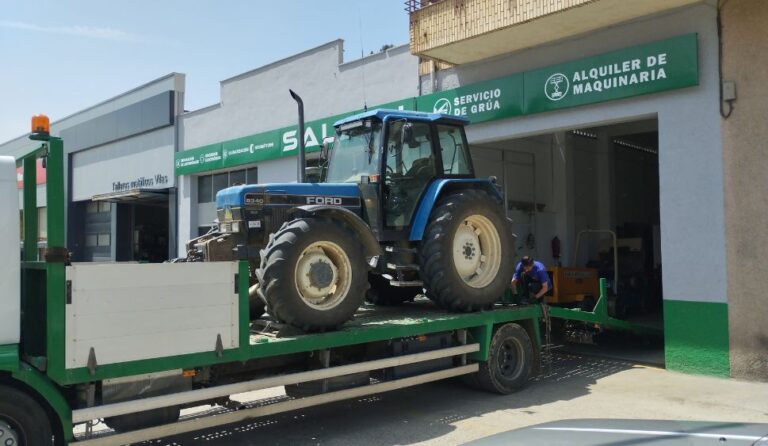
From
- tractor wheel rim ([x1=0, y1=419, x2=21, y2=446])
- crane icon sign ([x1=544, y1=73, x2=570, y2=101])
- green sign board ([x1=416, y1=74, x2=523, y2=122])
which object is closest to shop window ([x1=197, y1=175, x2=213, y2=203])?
green sign board ([x1=416, y1=74, x2=523, y2=122])

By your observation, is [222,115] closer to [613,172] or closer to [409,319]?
[613,172]

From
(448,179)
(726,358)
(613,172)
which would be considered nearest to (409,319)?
(448,179)

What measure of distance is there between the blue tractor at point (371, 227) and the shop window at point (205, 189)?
36.3 feet

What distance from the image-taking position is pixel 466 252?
787 cm

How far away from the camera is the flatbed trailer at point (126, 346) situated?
462 cm

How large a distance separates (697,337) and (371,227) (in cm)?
503

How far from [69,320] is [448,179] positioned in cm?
471

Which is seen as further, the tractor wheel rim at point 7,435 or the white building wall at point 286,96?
the white building wall at point 286,96

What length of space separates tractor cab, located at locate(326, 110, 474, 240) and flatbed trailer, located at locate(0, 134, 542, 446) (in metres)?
1.89

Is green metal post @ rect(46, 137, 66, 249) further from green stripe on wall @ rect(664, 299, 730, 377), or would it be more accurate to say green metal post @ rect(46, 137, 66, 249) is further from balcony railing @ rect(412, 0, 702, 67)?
green stripe on wall @ rect(664, 299, 730, 377)

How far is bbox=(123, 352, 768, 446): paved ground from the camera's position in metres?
6.32

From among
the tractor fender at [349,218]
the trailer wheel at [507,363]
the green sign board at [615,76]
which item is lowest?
the trailer wheel at [507,363]

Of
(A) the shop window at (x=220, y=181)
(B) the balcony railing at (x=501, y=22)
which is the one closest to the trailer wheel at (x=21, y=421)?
(B) the balcony railing at (x=501, y=22)

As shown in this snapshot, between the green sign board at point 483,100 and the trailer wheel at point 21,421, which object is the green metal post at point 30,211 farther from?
the green sign board at point 483,100
